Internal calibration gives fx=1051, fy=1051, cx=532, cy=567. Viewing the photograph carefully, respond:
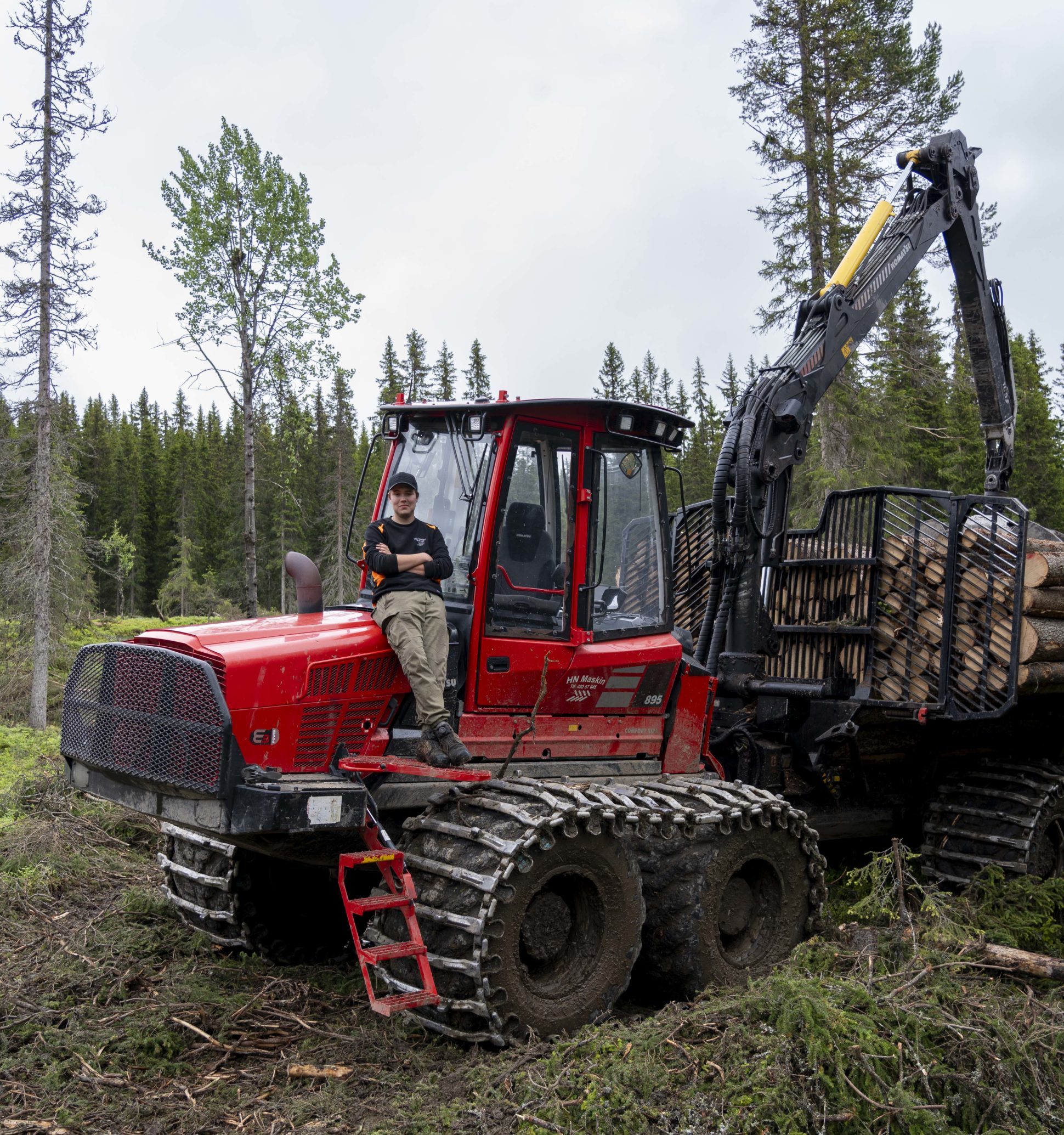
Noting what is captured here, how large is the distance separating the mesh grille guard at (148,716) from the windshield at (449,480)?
1.49m

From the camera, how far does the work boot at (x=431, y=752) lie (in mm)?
5453

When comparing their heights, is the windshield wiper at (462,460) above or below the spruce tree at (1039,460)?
below

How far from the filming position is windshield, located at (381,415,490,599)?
5.86 metres

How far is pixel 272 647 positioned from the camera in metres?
5.26

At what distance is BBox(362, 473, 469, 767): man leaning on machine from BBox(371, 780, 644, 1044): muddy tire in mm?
352

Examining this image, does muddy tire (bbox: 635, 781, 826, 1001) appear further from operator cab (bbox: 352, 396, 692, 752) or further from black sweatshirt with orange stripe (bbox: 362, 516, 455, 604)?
black sweatshirt with orange stripe (bbox: 362, 516, 455, 604)

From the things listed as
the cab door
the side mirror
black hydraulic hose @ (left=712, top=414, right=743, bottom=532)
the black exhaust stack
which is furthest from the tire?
black hydraulic hose @ (left=712, top=414, right=743, bottom=532)

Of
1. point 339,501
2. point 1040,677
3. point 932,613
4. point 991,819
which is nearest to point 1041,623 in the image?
point 1040,677

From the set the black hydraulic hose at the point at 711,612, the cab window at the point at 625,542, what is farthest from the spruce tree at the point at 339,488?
the cab window at the point at 625,542

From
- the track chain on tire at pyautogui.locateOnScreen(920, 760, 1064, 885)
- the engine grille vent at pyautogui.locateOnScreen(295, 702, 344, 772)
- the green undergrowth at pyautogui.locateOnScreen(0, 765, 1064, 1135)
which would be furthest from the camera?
the track chain on tire at pyautogui.locateOnScreen(920, 760, 1064, 885)

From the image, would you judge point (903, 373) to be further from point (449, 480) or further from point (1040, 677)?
point (449, 480)

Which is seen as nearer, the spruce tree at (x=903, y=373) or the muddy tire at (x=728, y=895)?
the muddy tire at (x=728, y=895)

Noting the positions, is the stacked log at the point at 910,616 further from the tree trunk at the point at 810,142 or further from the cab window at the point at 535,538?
the tree trunk at the point at 810,142

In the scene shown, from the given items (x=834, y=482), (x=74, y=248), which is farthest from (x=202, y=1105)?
(x=74, y=248)
